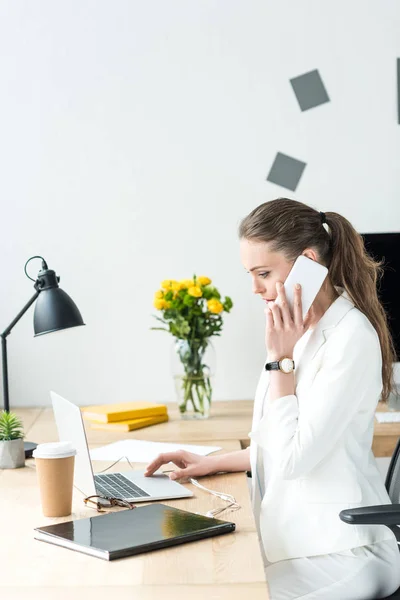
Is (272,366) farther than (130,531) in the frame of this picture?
Yes

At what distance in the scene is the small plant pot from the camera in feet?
6.54

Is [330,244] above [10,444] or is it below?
above

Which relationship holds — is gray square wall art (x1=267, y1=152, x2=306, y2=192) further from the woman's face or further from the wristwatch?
the wristwatch

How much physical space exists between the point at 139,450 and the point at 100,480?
15.6 inches

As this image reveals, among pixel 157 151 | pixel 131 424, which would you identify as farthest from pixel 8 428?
pixel 157 151

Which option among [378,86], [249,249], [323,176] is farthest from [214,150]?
[249,249]

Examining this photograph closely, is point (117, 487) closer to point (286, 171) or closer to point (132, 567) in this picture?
A: point (132, 567)

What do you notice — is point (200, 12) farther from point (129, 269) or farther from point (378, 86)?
point (129, 269)

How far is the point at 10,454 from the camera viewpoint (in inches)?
78.7

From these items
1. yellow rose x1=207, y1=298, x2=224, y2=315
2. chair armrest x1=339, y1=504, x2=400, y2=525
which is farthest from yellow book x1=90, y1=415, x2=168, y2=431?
chair armrest x1=339, y1=504, x2=400, y2=525

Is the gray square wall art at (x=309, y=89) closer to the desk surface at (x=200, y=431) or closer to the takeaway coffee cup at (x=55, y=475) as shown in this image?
the desk surface at (x=200, y=431)

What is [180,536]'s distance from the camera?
140cm

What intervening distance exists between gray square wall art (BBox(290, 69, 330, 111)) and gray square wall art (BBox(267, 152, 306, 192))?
0.19 meters

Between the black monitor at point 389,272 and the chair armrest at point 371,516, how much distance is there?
123 centimetres
